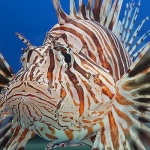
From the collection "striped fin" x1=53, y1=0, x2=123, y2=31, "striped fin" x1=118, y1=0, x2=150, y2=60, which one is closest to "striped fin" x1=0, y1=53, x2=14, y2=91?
"striped fin" x1=53, y1=0, x2=123, y2=31

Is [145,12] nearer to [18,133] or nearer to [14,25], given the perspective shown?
[14,25]

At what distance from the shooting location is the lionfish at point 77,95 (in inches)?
52.1

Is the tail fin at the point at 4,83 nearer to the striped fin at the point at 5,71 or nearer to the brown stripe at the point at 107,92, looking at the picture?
the striped fin at the point at 5,71

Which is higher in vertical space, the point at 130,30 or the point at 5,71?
the point at 130,30

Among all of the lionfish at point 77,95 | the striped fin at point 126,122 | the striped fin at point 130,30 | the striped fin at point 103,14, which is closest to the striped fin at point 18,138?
the lionfish at point 77,95

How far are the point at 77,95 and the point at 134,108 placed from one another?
0.29 metres

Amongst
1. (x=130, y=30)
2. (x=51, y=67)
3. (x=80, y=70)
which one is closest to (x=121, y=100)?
(x=80, y=70)

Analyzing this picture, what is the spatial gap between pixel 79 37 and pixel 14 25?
4198mm

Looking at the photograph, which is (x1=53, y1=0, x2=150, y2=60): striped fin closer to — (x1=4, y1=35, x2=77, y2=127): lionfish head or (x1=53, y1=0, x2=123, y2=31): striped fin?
(x1=53, y1=0, x2=123, y2=31): striped fin

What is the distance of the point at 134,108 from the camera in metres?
1.54

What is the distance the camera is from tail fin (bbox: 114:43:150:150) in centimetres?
149

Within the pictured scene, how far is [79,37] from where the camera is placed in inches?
70.9

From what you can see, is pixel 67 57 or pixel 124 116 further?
pixel 124 116

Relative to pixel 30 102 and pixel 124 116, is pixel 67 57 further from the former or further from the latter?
pixel 124 116
